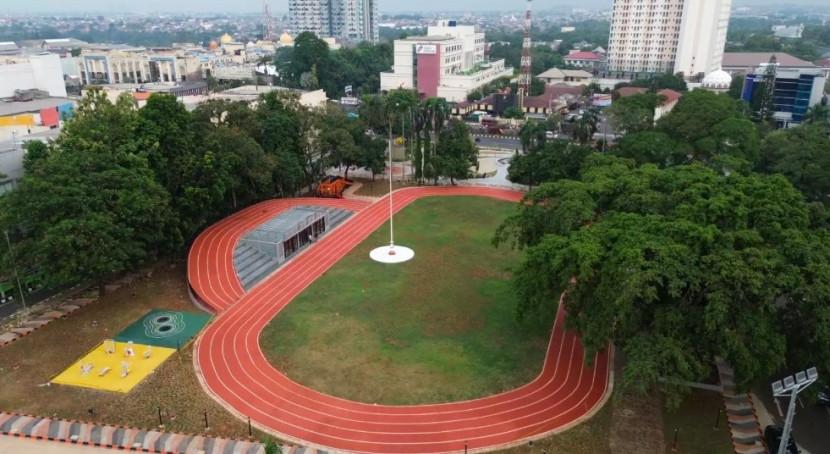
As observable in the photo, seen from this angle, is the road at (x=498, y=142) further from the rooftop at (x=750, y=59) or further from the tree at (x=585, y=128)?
the rooftop at (x=750, y=59)

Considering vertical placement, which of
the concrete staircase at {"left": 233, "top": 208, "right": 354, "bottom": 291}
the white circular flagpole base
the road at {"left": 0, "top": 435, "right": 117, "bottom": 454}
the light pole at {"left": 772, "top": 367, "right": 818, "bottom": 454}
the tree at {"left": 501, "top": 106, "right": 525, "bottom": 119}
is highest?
the light pole at {"left": 772, "top": 367, "right": 818, "bottom": 454}

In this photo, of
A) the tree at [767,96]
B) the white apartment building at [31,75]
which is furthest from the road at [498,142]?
the white apartment building at [31,75]

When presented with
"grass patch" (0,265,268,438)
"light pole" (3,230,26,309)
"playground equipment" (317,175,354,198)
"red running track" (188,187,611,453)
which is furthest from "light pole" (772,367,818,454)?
"playground equipment" (317,175,354,198)

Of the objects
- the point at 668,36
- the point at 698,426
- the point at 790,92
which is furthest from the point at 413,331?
the point at 668,36

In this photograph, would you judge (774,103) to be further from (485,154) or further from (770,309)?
(770,309)

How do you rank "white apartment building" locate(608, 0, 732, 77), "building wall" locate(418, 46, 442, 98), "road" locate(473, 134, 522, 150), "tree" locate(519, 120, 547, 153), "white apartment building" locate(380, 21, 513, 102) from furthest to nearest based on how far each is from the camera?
1. "white apartment building" locate(608, 0, 732, 77)
2. "building wall" locate(418, 46, 442, 98)
3. "white apartment building" locate(380, 21, 513, 102)
4. "road" locate(473, 134, 522, 150)
5. "tree" locate(519, 120, 547, 153)

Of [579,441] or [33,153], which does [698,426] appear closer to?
[579,441]

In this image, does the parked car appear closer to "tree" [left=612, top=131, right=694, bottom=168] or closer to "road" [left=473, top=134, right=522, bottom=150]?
"tree" [left=612, top=131, right=694, bottom=168]
